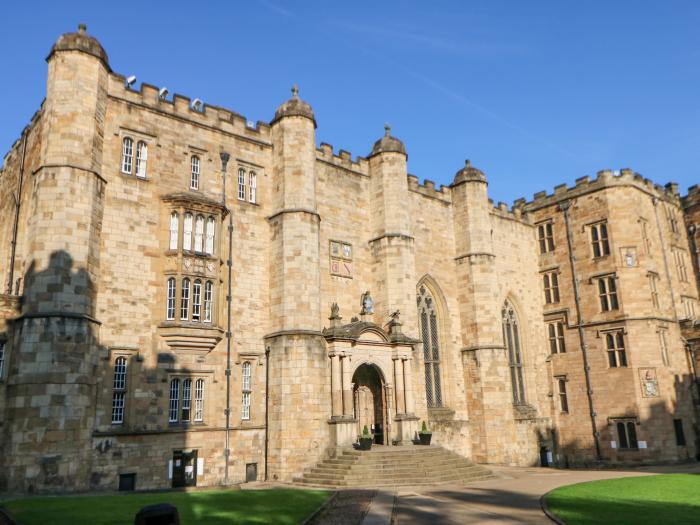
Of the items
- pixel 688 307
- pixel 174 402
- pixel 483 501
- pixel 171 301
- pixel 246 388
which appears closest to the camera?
pixel 483 501

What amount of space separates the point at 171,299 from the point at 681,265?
103ft

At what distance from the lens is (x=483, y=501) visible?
16500 mm

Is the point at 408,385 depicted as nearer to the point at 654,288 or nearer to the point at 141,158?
the point at 141,158

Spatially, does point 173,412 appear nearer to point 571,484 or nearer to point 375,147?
point 571,484

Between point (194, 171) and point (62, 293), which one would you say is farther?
point (194, 171)

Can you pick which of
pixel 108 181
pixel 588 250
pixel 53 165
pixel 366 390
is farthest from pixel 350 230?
pixel 588 250

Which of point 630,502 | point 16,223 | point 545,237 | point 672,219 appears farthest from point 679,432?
point 16,223

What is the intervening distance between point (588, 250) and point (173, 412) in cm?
2559

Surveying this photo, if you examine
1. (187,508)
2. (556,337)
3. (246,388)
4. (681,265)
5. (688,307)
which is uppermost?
(681,265)

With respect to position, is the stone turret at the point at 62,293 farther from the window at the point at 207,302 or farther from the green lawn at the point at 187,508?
the window at the point at 207,302

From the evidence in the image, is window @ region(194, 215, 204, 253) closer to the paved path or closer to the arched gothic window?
the paved path

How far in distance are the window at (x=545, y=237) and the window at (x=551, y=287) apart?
1632mm

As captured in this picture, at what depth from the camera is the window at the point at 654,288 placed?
32500 millimetres

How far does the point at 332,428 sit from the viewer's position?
23.3m
